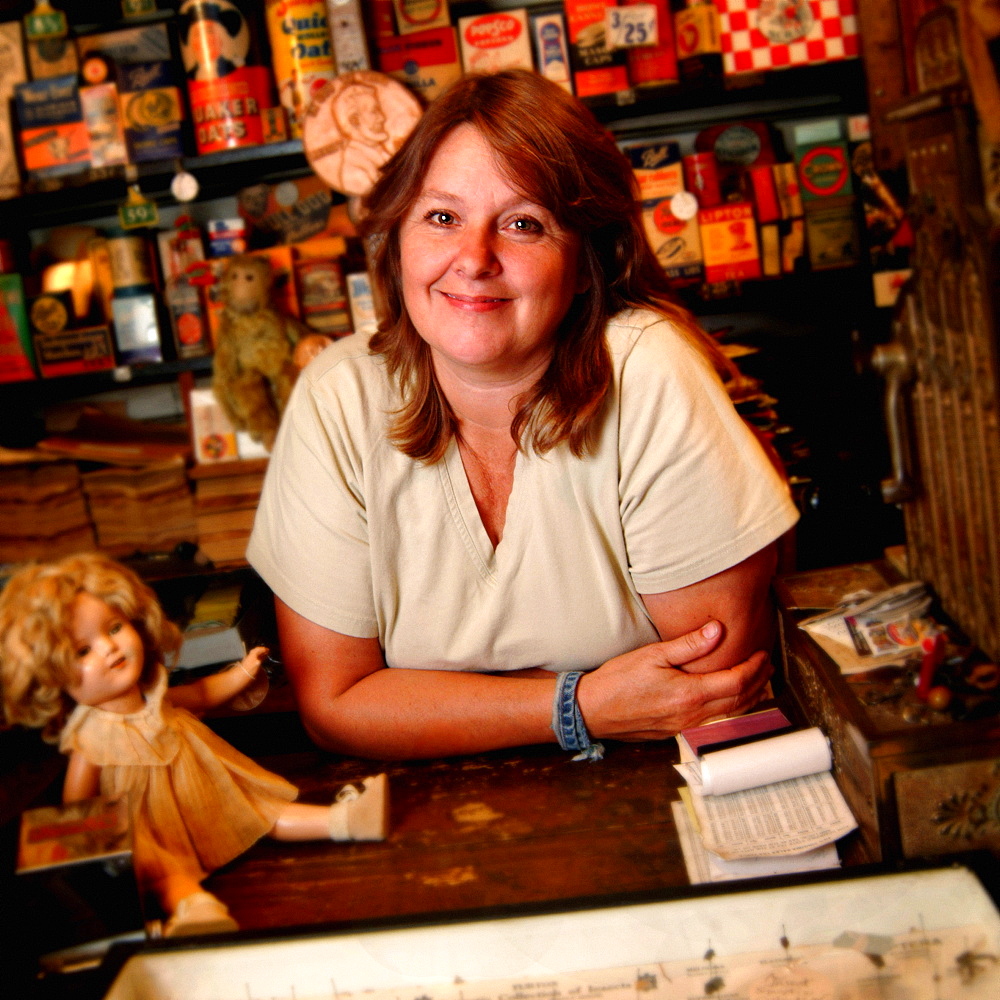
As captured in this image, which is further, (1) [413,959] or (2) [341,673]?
(2) [341,673]

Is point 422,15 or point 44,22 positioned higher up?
point 44,22

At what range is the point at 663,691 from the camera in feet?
3.87

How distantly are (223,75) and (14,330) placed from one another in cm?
86

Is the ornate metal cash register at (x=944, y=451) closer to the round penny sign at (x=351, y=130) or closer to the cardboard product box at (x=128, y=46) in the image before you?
the round penny sign at (x=351, y=130)

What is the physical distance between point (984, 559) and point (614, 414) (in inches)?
19.5

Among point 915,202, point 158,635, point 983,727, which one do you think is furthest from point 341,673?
point 915,202

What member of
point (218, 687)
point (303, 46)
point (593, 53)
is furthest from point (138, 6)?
point (218, 687)

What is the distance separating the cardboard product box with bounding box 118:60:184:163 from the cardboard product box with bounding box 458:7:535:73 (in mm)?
755

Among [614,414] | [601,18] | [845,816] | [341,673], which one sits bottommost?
[845,816]

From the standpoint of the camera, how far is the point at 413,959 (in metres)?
0.79

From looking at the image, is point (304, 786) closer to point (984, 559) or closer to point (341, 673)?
point (341, 673)

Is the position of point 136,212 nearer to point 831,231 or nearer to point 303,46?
point 303,46

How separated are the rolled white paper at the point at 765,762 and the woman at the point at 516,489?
0.14 metres

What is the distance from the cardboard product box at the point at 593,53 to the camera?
244 cm
